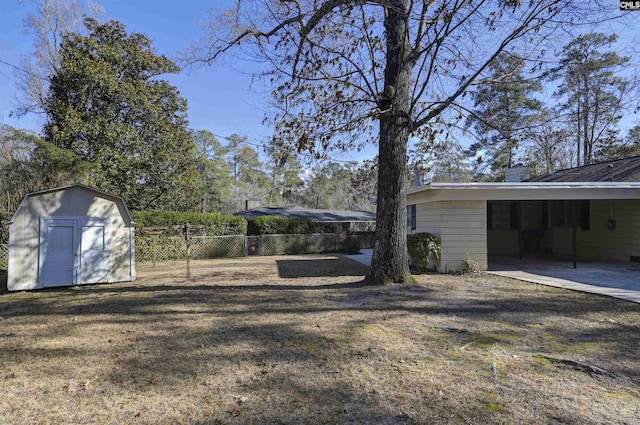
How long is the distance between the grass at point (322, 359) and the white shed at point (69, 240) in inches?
65.8

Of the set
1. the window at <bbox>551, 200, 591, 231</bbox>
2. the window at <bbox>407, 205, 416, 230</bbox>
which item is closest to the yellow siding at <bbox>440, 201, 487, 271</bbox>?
the window at <bbox>407, 205, 416, 230</bbox>

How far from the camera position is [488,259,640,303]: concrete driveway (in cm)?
713

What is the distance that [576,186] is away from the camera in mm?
9367

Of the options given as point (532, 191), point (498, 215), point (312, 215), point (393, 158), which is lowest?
point (498, 215)

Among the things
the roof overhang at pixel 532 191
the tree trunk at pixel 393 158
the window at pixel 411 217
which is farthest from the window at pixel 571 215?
the tree trunk at pixel 393 158

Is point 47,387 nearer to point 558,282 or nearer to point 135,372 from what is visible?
point 135,372

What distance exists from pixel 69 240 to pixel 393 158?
25.3 feet

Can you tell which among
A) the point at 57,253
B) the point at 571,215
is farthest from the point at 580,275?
the point at 57,253

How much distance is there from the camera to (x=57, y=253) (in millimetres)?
8562

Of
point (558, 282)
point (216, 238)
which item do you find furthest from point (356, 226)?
point (558, 282)

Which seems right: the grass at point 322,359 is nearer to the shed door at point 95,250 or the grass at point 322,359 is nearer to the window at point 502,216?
the shed door at point 95,250

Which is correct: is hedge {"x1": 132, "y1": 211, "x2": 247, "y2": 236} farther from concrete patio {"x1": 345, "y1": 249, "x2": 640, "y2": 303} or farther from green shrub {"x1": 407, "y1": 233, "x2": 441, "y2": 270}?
concrete patio {"x1": 345, "y1": 249, "x2": 640, "y2": 303}

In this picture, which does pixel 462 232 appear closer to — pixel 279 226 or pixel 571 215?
pixel 571 215

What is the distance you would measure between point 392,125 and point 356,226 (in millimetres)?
18424
